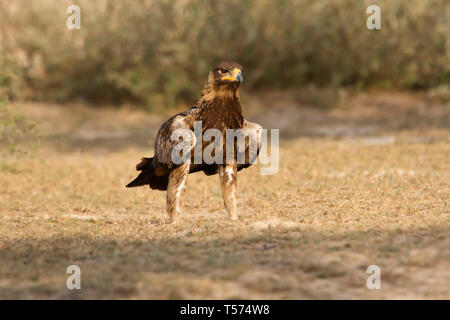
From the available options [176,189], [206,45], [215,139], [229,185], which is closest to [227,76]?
[215,139]

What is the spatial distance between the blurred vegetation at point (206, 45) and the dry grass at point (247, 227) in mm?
3214

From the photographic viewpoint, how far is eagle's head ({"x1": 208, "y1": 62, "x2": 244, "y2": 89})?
255 inches

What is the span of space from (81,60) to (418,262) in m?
12.1

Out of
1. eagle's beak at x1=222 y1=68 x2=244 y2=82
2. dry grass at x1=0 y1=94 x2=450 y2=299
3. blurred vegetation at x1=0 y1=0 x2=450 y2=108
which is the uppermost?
blurred vegetation at x1=0 y1=0 x2=450 y2=108

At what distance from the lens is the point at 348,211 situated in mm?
6586

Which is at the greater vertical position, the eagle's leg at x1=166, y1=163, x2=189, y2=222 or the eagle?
the eagle

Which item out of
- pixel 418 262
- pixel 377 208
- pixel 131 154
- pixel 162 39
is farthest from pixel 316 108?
pixel 418 262

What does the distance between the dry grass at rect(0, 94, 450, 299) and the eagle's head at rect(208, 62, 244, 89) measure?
1283 mm

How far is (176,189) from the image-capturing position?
6.75m

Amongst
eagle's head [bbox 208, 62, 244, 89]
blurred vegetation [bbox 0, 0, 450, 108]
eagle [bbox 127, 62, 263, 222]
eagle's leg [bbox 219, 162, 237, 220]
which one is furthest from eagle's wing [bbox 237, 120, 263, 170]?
blurred vegetation [bbox 0, 0, 450, 108]

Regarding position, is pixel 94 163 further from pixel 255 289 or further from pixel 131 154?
pixel 255 289

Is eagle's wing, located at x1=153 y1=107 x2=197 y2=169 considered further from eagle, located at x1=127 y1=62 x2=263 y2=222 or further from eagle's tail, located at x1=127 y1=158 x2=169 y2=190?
eagle's tail, located at x1=127 y1=158 x2=169 y2=190

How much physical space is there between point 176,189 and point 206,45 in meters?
8.72

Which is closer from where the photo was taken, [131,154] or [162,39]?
[131,154]
